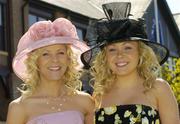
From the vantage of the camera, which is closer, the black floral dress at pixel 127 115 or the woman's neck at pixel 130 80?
the black floral dress at pixel 127 115

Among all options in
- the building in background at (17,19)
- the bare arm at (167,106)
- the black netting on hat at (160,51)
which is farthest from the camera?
the building in background at (17,19)

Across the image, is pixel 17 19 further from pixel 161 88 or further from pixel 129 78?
pixel 161 88

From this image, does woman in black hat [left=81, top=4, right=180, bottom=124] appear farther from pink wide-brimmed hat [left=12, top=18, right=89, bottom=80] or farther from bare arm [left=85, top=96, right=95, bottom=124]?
pink wide-brimmed hat [left=12, top=18, right=89, bottom=80]

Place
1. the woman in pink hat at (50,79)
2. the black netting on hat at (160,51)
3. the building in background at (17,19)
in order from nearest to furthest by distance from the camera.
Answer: the woman in pink hat at (50,79), the black netting on hat at (160,51), the building in background at (17,19)

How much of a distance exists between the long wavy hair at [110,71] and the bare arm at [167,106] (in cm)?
15

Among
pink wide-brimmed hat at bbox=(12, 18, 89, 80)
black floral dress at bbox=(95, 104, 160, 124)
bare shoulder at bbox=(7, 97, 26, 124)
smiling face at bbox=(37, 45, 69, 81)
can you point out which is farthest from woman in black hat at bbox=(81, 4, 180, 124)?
bare shoulder at bbox=(7, 97, 26, 124)

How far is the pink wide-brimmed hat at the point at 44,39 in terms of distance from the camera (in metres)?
4.46

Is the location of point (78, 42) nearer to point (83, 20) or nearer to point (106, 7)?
point (106, 7)

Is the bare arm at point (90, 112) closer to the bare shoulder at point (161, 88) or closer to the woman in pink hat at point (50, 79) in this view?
the woman in pink hat at point (50, 79)

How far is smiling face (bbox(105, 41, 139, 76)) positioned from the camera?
4.35m

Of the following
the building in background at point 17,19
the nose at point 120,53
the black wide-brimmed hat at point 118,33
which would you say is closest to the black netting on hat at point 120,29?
the black wide-brimmed hat at point 118,33

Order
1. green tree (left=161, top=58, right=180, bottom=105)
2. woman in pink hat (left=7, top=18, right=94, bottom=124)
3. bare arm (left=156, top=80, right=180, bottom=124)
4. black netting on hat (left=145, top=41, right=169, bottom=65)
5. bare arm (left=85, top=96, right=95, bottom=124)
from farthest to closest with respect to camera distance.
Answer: green tree (left=161, top=58, right=180, bottom=105), black netting on hat (left=145, top=41, right=169, bottom=65), bare arm (left=85, top=96, right=95, bottom=124), woman in pink hat (left=7, top=18, right=94, bottom=124), bare arm (left=156, top=80, right=180, bottom=124)

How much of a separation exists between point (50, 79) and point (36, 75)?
0.40 feet

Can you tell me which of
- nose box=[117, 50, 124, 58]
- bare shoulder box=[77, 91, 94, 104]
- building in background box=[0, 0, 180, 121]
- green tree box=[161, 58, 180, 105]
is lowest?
green tree box=[161, 58, 180, 105]
